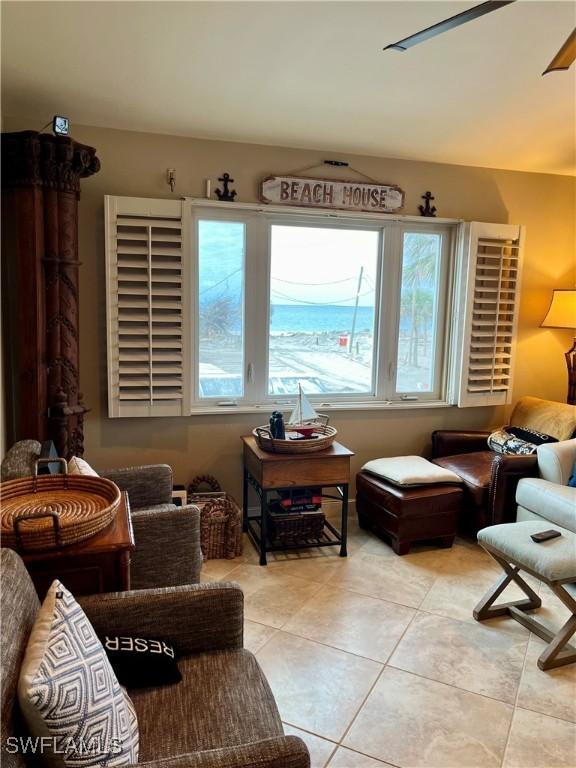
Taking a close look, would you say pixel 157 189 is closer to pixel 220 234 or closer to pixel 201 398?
pixel 220 234

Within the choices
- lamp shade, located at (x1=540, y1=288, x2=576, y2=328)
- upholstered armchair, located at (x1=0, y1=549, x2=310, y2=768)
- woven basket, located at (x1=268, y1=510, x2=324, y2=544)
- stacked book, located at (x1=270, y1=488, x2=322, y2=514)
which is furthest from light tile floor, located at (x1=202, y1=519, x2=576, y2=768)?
lamp shade, located at (x1=540, y1=288, x2=576, y2=328)

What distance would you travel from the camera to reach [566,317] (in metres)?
4.05

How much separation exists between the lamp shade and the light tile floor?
183cm

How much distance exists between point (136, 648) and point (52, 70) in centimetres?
266

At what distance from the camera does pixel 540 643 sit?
2.54 m

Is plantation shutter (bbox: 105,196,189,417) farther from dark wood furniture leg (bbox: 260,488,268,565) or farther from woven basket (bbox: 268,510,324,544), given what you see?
woven basket (bbox: 268,510,324,544)

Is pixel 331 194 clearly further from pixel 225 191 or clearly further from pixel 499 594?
pixel 499 594

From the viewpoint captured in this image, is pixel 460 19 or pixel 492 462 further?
pixel 492 462

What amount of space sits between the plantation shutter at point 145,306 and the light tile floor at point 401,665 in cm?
111

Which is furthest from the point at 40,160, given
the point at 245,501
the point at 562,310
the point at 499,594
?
the point at 562,310

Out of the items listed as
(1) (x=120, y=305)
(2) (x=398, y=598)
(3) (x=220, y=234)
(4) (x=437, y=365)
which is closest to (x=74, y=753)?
(2) (x=398, y=598)

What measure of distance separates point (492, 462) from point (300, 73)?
2.53 m

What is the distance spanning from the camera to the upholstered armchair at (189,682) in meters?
1.12

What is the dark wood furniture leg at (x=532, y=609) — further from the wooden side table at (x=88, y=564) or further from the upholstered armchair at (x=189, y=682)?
the wooden side table at (x=88, y=564)
